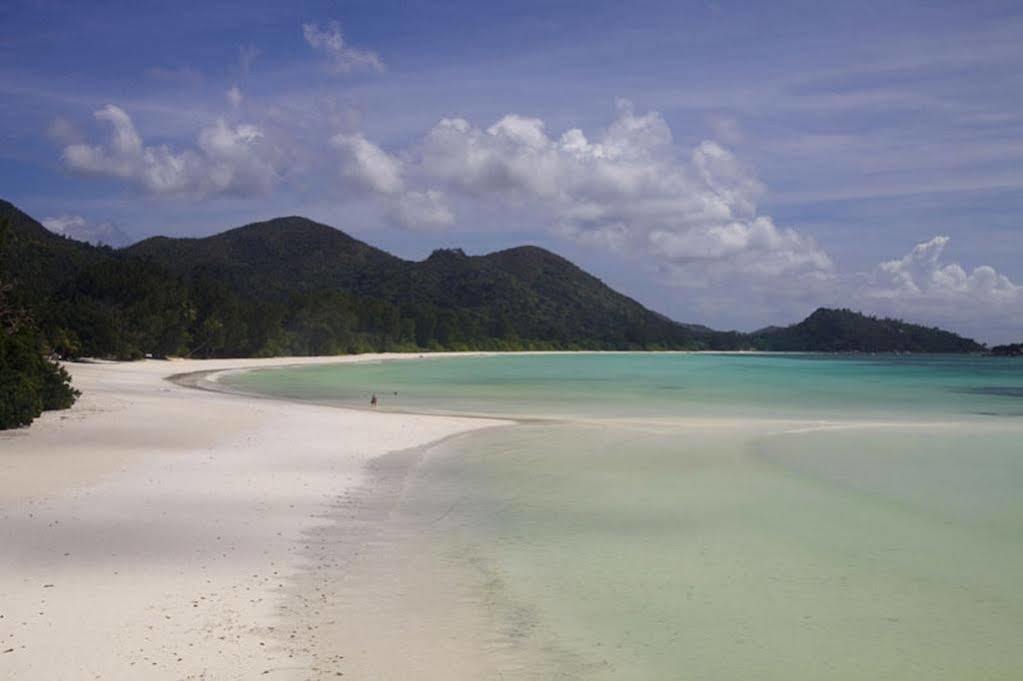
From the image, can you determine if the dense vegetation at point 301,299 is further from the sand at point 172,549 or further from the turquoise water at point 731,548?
the turquoise water at point 731,548

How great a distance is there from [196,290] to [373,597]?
60.2m

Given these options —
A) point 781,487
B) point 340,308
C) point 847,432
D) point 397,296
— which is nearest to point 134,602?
point 781,487

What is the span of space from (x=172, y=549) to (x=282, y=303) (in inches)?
3006

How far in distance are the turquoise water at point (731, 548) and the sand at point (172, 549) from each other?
108 centimetres

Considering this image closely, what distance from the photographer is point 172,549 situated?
26.4 feet

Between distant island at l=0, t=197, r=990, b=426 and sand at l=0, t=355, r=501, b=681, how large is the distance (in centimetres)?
392

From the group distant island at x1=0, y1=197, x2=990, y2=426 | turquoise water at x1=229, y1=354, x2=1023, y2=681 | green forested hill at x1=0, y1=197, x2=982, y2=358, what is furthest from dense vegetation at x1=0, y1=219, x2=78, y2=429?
turquoise water at x1=229, y1=354, x2=1023, y2=681

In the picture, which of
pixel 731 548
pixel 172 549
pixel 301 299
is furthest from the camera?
pixel 301 299

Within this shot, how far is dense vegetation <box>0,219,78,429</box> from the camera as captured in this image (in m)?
15.2

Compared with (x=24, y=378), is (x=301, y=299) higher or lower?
higher

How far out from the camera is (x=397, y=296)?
131 metres

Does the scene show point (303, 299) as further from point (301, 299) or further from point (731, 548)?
point (731, 548)

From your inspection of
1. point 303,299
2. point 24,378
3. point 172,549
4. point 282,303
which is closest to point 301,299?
point 303,299

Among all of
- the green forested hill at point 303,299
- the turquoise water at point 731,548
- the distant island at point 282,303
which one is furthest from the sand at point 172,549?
the green forested hill at point 303,299
